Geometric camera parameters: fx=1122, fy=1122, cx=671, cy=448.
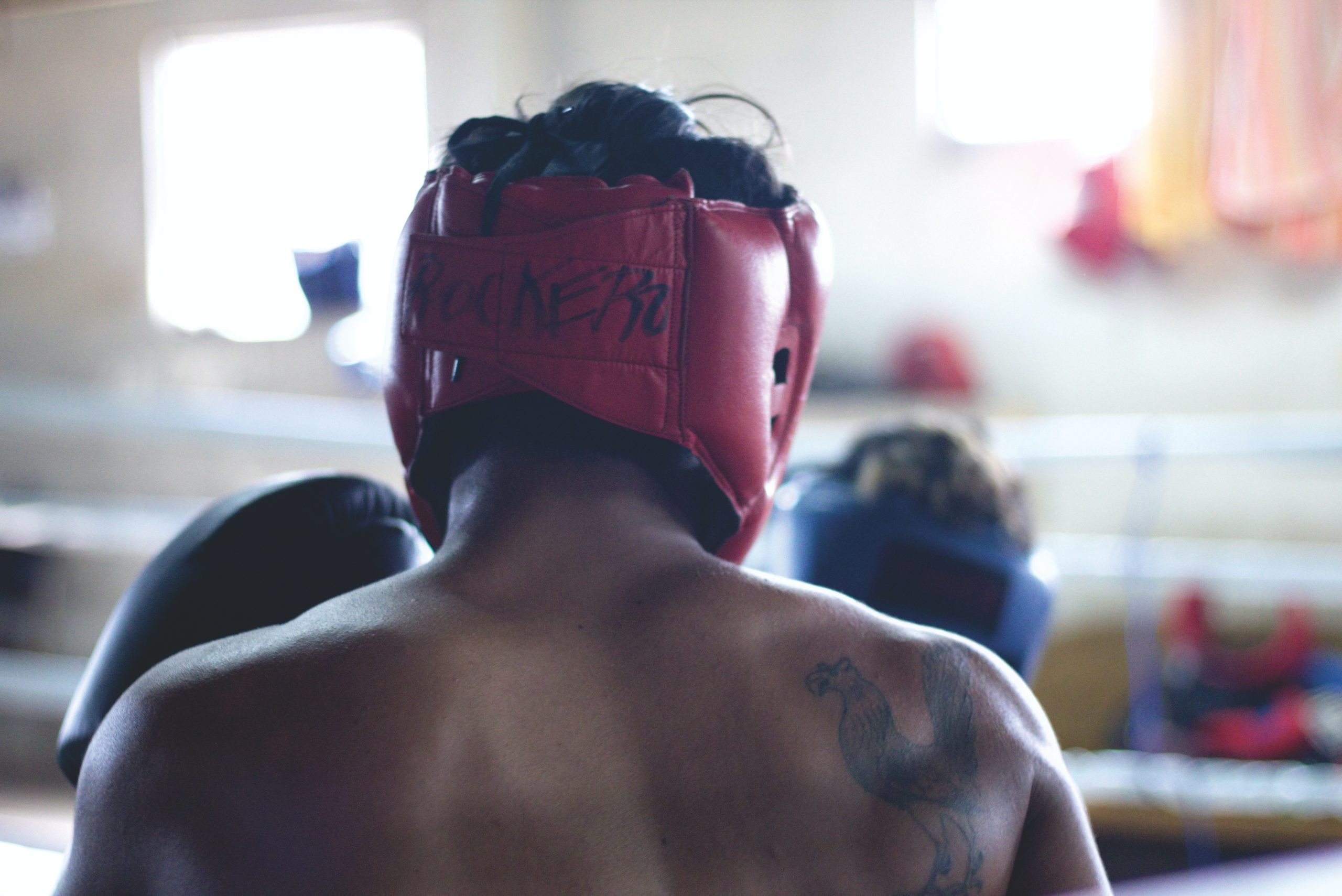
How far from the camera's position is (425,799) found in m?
0.63

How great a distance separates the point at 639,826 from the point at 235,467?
3760 mm

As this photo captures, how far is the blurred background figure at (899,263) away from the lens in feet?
9.47

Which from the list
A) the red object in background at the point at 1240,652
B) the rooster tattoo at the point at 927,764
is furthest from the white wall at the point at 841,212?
the rooster tattoo at the point at 927,764

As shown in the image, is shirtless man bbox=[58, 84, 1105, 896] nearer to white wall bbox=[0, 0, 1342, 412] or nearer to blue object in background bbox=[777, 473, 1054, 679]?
blue object in background bbox=[777, 473, 1054, 679]

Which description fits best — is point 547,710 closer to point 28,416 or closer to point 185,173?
point 28,416

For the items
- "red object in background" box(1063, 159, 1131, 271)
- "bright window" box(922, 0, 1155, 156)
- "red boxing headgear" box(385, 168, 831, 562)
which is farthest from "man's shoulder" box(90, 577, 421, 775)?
"bright window" box(922, 0, 1155, 156)

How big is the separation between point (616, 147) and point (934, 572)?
0.66m

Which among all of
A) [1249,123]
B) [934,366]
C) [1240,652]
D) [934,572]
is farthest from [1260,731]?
[934,572]

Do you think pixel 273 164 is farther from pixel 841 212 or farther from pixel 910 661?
pixel 910 661

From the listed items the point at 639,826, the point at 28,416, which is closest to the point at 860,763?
the point at 639,826

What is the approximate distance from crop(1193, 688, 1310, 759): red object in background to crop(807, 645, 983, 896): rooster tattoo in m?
2.58

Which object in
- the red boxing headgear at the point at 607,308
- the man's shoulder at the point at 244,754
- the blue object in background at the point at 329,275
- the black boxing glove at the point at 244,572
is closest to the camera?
the man's shoulder at the point at 244,754

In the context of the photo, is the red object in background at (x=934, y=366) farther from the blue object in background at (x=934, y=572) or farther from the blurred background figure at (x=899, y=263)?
the blue object in background at (x=934, y=572)

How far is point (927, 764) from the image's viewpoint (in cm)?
69
